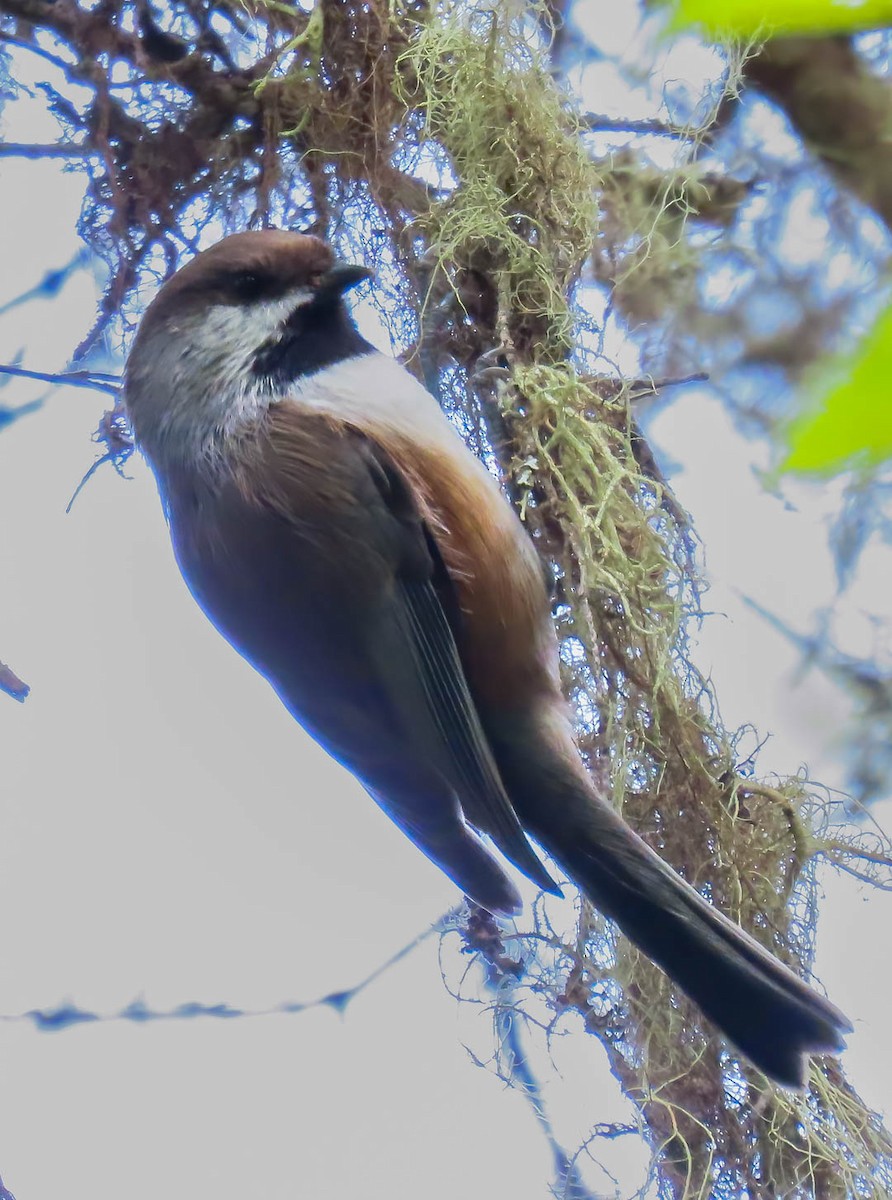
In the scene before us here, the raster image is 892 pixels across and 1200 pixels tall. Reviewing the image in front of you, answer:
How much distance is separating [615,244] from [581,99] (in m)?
0.31

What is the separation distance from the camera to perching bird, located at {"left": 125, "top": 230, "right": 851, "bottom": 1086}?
1.55 metres

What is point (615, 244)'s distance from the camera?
7.04ft

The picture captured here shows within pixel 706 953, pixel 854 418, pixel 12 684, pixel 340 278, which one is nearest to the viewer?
pixel 854 418

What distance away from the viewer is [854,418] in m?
0.34

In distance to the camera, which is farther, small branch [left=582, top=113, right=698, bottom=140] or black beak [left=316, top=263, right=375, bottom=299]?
small branch [left=582, top=113, right=698, bottom=140]

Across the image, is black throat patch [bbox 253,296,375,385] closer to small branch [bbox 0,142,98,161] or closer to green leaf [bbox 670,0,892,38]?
small branch [bbox 0,142,98,161]

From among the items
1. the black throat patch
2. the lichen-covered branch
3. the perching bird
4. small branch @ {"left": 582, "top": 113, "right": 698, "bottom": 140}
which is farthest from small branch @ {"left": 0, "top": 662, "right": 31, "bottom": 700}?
the lichen-covered branch

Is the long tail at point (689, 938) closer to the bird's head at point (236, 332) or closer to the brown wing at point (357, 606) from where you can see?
the brown wing at point (357, 606)

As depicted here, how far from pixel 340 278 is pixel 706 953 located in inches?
40.1

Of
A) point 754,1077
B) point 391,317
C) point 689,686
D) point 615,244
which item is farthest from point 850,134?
point 754,1077

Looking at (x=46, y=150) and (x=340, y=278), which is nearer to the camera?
(x=340, y=278)

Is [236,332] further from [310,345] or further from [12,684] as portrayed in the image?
[12,684]

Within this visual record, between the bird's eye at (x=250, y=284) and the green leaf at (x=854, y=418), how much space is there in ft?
4.85

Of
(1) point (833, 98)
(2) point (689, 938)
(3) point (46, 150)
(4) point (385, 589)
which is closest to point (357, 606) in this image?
(4) point (385, 589)
